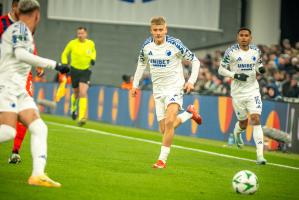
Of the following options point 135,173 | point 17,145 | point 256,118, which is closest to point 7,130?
point 17,145

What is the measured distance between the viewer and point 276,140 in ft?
64.7

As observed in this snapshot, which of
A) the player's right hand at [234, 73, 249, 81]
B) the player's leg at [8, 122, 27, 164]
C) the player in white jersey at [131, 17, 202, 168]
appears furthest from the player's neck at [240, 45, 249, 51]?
the player's leg at [8, 122, 27, 164]

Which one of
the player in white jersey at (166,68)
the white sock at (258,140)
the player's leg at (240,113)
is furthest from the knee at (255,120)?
the player in white jersey at (166,68)

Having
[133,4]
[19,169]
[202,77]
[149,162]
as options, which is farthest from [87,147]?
[133,4]

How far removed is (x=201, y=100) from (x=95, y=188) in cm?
1430

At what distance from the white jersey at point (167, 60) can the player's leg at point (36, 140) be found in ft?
13.5

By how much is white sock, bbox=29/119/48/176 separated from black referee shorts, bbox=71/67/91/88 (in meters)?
13.7

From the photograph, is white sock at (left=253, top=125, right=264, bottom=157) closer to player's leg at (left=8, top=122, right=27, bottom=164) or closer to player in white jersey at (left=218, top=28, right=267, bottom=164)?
player in white jersey at (left=218, top=28, right=267, bottom=164)

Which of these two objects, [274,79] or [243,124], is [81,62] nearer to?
[274,79]

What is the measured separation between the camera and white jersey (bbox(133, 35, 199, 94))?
542 inches

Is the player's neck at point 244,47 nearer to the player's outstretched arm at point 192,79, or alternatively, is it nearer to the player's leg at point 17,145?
the player's outstretched arm at point 192,79

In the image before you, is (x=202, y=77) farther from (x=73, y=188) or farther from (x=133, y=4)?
(x=73, y=188)

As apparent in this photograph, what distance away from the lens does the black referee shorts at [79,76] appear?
23.6 m

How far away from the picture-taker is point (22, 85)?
397 inches
